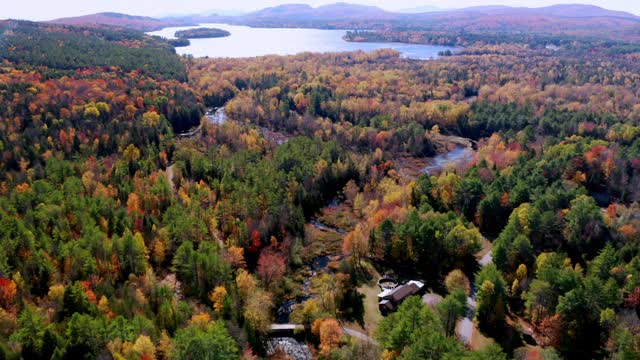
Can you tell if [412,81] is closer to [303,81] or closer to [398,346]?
[303,81]

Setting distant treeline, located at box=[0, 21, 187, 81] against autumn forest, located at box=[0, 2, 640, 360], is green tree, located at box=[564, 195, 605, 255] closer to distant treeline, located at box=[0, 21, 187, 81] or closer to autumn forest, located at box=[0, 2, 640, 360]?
autumn forest, located at box=[0, 2, 640, 360]

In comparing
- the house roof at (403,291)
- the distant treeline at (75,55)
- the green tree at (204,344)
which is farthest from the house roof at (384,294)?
the distant treeline at (75,55)

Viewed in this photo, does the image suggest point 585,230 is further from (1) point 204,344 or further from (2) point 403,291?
(1) point 204,344

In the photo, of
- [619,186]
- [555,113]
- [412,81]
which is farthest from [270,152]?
[412,81]

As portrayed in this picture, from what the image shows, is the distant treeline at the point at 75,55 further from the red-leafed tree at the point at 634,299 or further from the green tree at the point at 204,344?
the red-leafed tree at the point at 634,299

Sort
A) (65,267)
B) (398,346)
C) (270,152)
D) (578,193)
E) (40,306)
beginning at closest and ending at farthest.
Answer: (398,346)
(40,306)
(65,267)
(578,193)
(270,152)

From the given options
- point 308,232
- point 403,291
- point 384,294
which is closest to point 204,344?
point 384,294

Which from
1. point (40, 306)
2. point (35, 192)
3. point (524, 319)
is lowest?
point (524, 319)

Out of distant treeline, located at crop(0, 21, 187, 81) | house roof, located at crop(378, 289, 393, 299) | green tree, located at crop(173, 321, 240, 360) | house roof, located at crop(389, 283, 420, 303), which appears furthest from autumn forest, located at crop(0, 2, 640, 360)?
distant treeline, located at crop(0, 21, 187, 81)
